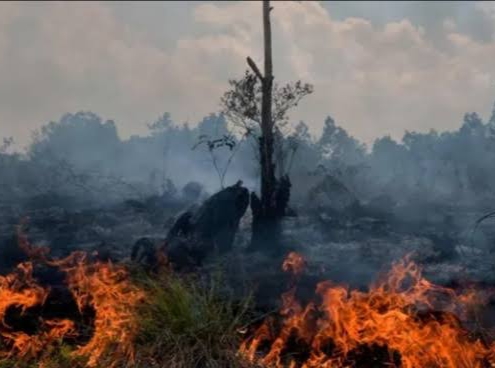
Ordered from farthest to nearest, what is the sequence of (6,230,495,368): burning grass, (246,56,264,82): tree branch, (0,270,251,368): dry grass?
(246,56,264,82): tree branch < (6,230,495,368): burning grass < (0,270,251,368): dry grass

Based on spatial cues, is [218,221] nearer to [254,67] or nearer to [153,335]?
[254,67]

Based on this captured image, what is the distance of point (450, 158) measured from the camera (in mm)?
60531

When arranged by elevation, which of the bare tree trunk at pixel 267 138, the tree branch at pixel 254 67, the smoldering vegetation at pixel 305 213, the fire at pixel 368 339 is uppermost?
the tree branch at pixel 254 67

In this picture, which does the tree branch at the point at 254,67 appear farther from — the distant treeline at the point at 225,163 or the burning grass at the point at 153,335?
the burning grass at the point at 153,335

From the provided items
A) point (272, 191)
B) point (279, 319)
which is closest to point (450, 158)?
point (272, 191)

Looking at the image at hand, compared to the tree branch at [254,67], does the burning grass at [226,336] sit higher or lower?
lower

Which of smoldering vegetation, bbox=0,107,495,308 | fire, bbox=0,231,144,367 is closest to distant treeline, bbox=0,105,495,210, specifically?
smoldering vegetation, bbox=0,107,495,308

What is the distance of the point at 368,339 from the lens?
7234mm

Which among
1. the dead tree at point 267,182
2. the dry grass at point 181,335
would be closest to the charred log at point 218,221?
the dead tree at point 267,182

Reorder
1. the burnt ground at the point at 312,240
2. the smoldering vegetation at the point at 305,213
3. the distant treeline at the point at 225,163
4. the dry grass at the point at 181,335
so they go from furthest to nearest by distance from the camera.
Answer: the distant treeline at the point at 225,163
the smoldering vegetation at the point at 305,213
the burnt ground at the point at 312,240
the dry grass at the point at 181,335

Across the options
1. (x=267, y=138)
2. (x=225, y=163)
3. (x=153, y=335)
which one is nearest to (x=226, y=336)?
(x=153, y=335)

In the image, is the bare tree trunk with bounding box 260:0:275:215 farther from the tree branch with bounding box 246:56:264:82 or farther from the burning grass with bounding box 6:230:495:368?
the burning grass with bounding box 6:230:495:368

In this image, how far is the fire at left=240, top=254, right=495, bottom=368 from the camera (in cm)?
672

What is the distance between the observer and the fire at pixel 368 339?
6723 millimetres
